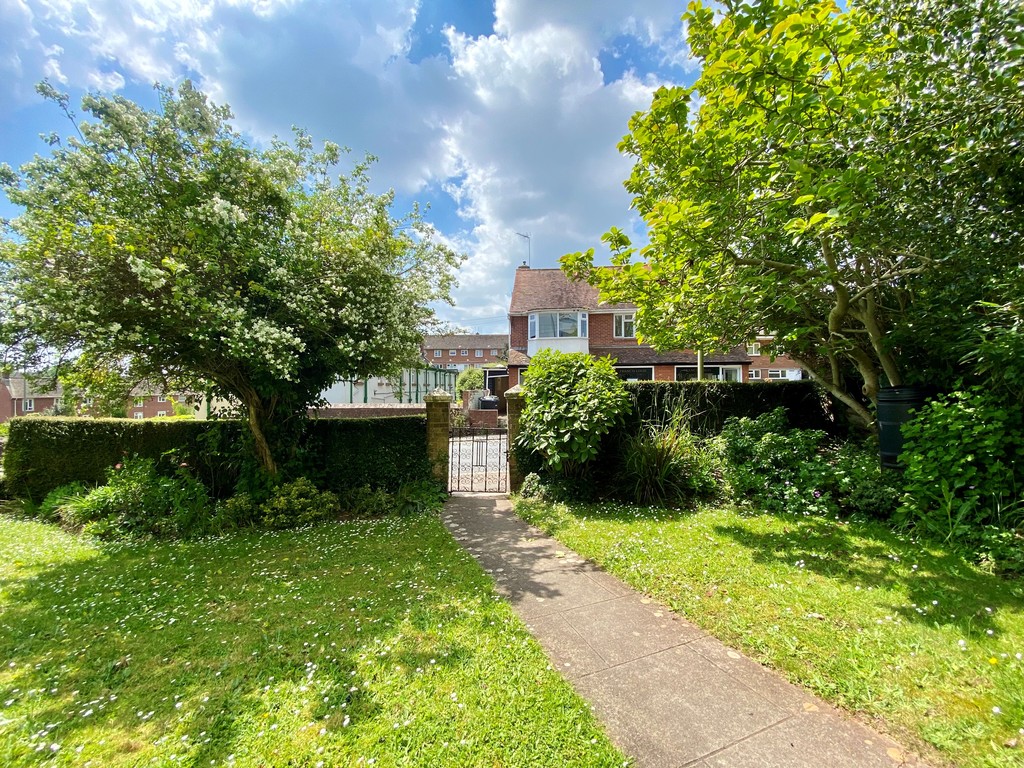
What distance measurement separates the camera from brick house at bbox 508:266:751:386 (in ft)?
68.0

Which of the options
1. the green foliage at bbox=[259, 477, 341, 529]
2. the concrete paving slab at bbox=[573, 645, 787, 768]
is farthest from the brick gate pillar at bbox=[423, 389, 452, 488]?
the concrete paving slab at bbox=[573, 645, 787, 768]

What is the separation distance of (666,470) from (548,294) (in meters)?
17.0

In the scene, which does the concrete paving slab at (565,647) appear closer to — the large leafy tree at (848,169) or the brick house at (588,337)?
the large leafy tree at (848,169)

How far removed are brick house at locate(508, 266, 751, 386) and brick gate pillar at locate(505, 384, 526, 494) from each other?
12.5 metres

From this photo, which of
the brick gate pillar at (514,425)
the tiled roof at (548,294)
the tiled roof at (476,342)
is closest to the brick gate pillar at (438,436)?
the brick gate pillar at (514,425)

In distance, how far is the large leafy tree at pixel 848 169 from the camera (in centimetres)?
379

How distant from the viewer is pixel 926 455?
15.4 feet

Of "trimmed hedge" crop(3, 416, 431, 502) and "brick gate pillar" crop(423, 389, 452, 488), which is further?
"brick gate pillar" crop(423, 389, 452, 488)

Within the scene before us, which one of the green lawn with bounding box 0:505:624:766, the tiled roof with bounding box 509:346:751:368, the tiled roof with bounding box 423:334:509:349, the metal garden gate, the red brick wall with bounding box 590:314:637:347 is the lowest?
the green lawn with bounding box 0:505:624:766

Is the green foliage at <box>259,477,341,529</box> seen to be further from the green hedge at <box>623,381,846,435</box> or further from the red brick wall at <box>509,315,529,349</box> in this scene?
Answer: the red brick wall at <box>509,315,529,349</box>

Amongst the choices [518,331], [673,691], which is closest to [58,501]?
[673,691]

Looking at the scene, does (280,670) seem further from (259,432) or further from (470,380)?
(470,380)

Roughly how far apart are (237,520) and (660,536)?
5.87 metres

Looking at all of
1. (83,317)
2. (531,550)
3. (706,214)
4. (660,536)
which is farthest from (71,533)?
(706,214)
